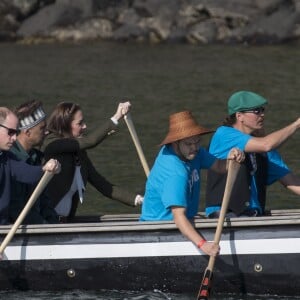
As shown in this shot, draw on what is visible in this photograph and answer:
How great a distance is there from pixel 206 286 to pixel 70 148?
2075 millimetres

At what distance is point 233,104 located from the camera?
38.2 ft

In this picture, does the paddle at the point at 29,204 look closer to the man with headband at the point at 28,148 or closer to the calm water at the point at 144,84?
the man with headband at the point at 28,148

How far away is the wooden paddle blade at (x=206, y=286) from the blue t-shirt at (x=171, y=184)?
2.01 ft

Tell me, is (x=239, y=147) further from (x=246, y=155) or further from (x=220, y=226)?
(x=220, y=226)

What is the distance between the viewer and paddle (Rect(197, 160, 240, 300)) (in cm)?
1089

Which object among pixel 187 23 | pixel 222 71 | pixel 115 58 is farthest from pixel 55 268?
pixel 187 23

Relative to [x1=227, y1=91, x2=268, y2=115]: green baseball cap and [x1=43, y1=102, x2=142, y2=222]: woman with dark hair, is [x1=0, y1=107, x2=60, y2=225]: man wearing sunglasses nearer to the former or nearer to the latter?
[x1=43, y1=102, x2=142, y2=222]: woman with dark hair

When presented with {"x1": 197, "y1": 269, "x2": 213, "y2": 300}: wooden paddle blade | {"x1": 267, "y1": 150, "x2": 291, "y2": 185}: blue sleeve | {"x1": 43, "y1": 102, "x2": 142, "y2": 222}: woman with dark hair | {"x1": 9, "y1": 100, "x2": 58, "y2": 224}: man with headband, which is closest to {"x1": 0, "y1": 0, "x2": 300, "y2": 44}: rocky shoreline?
{"x1": 43, "y1": 102, "x2": 142, "y2": 222}: woman with dark hair

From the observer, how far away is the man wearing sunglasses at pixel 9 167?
1113 centimetres

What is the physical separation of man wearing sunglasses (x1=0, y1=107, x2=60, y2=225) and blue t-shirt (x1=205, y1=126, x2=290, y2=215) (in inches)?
60.2

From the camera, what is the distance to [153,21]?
3838cm

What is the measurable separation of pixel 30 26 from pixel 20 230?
92.4ft

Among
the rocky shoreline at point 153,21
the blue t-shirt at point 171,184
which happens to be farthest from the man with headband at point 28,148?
the rocky shoreline at point 153,21

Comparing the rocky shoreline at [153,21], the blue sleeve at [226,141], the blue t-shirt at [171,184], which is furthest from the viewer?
the rocky shoreline at [153,21]
